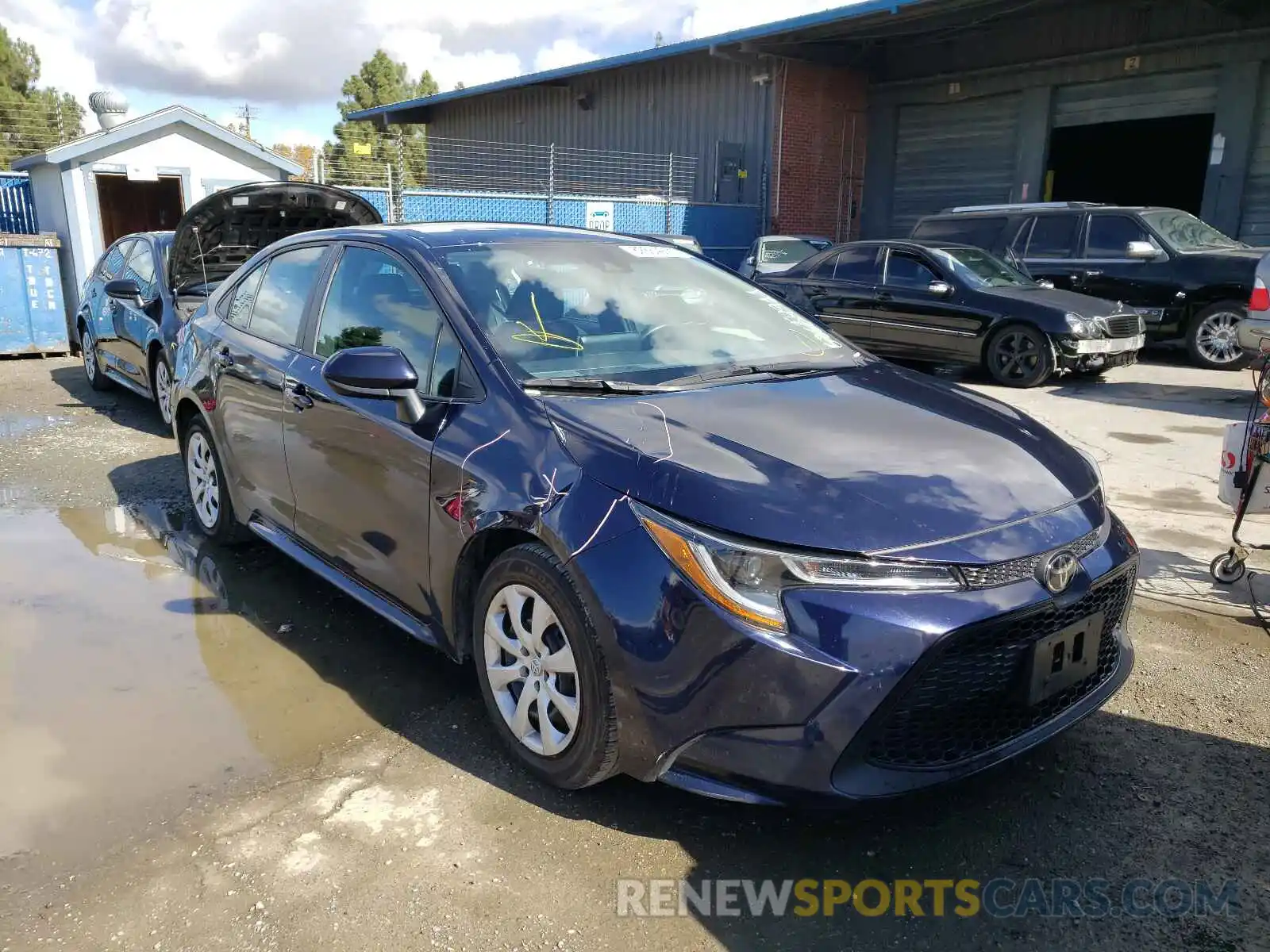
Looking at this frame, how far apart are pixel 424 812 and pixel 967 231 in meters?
11.7

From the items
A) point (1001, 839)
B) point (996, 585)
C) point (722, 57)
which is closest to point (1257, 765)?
point (1001, 839)

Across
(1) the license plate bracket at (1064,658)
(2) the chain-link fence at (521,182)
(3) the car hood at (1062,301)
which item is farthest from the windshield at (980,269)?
(1) the license plate bracket at (1064,658)

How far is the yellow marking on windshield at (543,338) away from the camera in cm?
328

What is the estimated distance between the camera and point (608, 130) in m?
23.8

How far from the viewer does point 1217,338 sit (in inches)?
439

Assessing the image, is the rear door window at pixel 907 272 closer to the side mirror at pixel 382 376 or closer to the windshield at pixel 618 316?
the windshield at pixel 618 316

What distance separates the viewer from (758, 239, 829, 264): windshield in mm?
14539

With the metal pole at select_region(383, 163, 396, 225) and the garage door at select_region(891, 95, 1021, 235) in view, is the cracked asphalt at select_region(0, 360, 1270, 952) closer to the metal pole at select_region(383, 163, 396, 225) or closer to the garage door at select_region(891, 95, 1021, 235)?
the metal pole at select_region(383, 163, 396, 225)

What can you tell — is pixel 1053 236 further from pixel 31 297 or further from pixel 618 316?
pixel 31 297

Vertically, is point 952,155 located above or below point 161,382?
above

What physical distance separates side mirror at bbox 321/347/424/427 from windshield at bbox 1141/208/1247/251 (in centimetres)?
1111

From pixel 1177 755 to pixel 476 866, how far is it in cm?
222

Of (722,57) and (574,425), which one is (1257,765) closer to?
(574,425)

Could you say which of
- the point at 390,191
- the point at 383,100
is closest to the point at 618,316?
the point at 390,191
